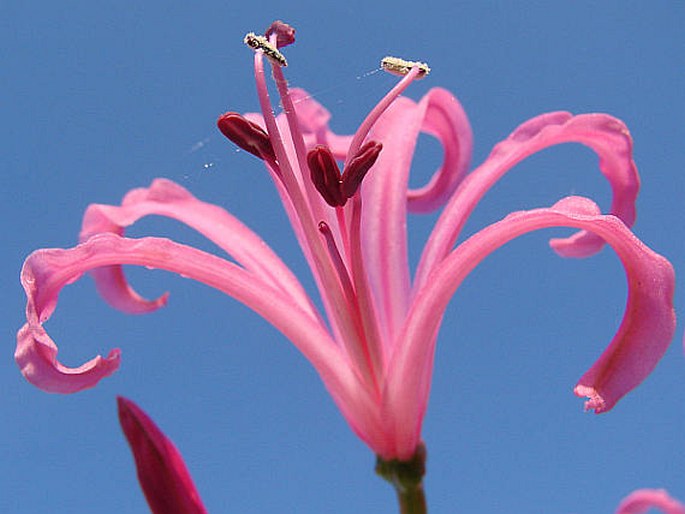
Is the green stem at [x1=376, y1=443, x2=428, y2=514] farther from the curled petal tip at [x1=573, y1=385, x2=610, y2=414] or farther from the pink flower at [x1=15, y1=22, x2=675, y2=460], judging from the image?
the curled petal tip at [x1=573, y1=385, x2=610, y2=414]

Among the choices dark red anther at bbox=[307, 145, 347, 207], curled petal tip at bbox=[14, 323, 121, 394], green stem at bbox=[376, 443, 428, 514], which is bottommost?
green stem at bbox=[376, 443, 428, 514]

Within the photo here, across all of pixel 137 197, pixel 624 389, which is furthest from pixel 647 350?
pixel 137 197

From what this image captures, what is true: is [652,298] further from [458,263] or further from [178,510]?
[178,510]

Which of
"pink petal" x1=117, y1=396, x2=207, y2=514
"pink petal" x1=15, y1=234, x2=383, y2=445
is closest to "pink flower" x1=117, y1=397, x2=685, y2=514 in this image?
"pink petal" x1=117, y1=396, x2=207, y2=514

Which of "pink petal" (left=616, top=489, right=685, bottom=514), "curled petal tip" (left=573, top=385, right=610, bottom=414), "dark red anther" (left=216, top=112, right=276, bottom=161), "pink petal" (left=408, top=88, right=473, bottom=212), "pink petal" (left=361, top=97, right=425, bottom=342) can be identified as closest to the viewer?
"pink petal" (left=616, top=489, right=685, bottom=514)

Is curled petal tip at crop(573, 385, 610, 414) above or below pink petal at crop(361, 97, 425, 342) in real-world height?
below

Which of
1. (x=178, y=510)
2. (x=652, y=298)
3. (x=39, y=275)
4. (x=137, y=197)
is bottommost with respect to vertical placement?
(x=178, y=510)

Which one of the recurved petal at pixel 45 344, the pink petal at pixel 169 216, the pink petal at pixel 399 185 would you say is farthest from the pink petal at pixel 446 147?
the recurved petal at pixel 45 344

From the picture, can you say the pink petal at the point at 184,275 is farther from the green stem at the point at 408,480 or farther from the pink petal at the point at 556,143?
the pink petal at the point at 556,143
